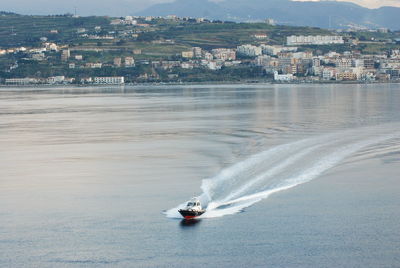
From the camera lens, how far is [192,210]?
50.1ft

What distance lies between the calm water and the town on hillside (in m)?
79.5

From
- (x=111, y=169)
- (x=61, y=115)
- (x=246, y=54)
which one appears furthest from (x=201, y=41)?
(x=111, y=169)

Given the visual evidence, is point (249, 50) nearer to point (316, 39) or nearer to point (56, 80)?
point (316, 39)

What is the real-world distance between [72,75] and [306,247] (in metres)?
98.2

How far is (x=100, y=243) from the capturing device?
13.7 meters

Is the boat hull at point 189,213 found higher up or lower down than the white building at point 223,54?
lower down

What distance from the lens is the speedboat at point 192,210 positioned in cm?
1527

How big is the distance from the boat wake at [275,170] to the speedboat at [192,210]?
0.54ft

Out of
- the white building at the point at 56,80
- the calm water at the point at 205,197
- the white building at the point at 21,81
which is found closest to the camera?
the calm water at the point at 205,197

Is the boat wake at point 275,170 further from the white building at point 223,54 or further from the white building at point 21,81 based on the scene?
the white building at point 223,54

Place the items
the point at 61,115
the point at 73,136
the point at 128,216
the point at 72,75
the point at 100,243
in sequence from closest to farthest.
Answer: the point at 100,243
the point at 128,216
the point at 73,136
the point at 61,115
the point at 72,75

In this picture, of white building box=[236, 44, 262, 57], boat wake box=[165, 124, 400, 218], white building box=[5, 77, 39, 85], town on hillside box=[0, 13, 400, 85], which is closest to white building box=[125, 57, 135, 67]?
town on hillside box=[0, 13, 400, 85]

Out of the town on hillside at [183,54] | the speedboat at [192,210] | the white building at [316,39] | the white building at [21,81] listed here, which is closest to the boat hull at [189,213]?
the speedboat at [192,210]

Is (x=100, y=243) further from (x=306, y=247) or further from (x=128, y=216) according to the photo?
(x=306, y=247)
